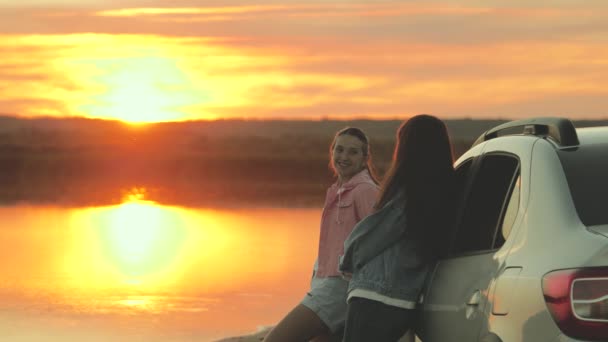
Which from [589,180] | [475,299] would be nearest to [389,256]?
[475,299]

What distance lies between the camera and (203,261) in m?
20.9

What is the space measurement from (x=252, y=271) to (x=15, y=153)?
Answer: 66.2 m

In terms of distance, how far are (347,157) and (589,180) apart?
6.73ft

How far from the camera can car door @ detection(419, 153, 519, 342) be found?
5.23 m

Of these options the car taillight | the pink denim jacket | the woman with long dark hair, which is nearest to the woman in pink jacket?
the pink denim jacket

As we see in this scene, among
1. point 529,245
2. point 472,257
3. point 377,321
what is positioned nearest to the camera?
point 529,245

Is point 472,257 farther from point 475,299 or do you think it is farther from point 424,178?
point 424,178

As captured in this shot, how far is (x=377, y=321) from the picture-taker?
19.2 feet

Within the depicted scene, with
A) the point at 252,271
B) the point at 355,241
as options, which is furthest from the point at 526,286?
the point at 252,271

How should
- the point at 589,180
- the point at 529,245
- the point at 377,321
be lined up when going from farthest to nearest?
the point at 377,321
the point at 589,180
the point at 529,245

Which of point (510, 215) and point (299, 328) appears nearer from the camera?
point (510, 215)

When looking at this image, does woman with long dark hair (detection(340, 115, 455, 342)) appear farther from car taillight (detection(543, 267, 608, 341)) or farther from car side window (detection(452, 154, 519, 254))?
car taillight (detection(543, 267, 608, 341))

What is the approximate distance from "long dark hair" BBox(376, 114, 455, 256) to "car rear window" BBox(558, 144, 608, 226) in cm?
87

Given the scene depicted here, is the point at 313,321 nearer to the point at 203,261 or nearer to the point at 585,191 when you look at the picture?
the point at 585,191
